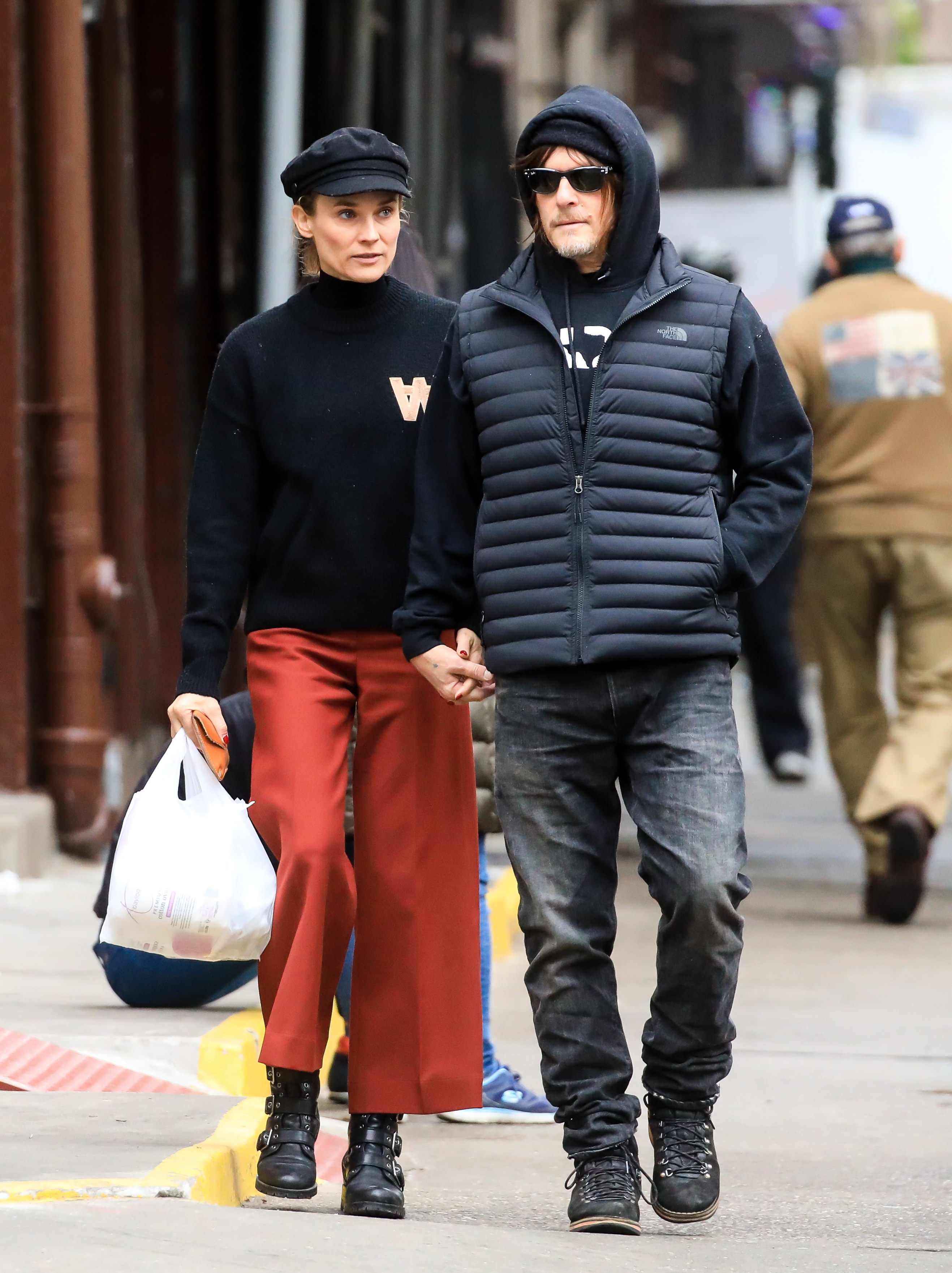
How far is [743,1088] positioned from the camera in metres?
5.41

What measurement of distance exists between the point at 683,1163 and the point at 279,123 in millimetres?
6352

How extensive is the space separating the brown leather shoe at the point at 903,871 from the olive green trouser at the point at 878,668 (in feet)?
0.11

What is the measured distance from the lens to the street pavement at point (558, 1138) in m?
3.52

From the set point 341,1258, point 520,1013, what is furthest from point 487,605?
point 520,1013

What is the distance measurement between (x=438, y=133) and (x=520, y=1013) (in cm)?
708

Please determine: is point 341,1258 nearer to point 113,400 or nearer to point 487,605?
point 487,605

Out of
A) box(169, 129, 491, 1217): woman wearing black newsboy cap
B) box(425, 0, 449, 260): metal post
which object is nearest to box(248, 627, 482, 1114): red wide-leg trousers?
box(169, 129, 491, 1217): woman wearing black newsboy cap

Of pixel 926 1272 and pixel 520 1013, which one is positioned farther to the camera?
pixel 520 1013

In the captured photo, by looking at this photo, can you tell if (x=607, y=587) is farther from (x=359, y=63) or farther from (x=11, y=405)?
(x=359, y=63)

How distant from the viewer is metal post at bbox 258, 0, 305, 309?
947cm

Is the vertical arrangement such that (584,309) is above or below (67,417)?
above

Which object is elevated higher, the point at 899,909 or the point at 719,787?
the point at 719,787

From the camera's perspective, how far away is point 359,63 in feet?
33.9

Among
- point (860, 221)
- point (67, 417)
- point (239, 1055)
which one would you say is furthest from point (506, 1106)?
point (860, 221)
